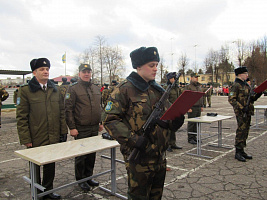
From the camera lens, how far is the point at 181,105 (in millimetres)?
2057

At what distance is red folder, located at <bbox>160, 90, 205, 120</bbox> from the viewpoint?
6.48ft

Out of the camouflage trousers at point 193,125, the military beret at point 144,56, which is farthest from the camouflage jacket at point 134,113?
the camouflage trousers at point 193,125

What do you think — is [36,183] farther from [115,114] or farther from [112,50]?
[112,50]

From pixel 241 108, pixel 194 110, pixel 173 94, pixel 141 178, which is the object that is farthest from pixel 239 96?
pixel 141 178

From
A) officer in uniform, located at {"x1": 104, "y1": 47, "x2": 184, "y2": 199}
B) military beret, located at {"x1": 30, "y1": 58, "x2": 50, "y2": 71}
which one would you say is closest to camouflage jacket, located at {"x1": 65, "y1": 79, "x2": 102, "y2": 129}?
military beret, located at {"x1": 30, "y1": 58, "x2": 50, "y2": 71}

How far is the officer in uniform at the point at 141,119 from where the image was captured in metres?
2.10

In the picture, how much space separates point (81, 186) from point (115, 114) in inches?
90.7

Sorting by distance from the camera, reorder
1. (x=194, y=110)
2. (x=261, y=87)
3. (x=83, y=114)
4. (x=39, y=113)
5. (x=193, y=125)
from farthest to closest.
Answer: (x=194, y=110), (x=193, y=125), (x=261, y=87), (x=83, y=114), (x=39, y=113)

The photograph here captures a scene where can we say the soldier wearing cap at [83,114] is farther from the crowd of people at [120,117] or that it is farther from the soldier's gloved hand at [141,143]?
the soldier's gloved hand at [141,143]

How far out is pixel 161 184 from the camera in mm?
2328

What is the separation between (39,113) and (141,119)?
1.87 metres

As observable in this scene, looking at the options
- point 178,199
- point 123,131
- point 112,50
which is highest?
point 112,50

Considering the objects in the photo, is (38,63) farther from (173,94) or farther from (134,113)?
(173,94)

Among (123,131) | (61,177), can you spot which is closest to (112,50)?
(61,177)
